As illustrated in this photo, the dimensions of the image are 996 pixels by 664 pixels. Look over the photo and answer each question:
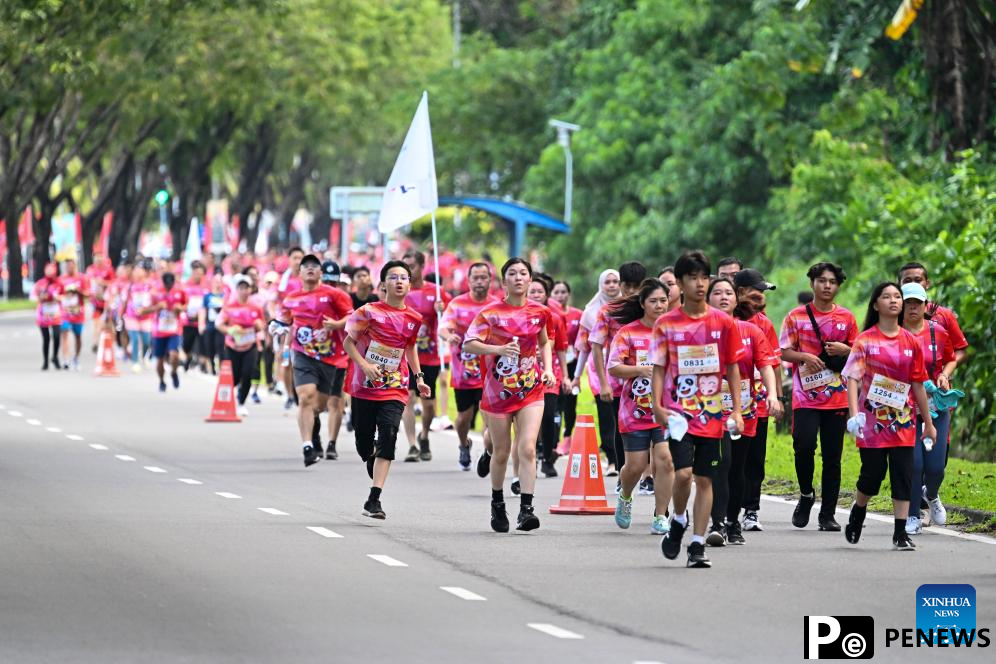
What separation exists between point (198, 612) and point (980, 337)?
10734mm

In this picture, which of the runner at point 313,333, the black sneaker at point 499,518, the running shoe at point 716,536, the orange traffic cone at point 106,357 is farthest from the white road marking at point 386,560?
the orange traffic cone at point 106,357

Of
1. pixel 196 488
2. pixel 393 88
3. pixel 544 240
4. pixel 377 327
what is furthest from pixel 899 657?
pixel 393 88

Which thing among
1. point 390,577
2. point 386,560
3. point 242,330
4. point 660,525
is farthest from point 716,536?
point 242,330

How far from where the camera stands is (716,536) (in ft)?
42.8

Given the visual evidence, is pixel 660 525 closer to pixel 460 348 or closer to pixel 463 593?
pixel 463 593

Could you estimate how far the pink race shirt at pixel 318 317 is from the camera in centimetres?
1944

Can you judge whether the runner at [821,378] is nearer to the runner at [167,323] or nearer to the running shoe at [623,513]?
the running shoe at [623,513]

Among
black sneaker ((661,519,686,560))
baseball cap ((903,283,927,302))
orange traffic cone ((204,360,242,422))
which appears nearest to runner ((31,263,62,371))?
orange traffic cone ((204,360,242,422))

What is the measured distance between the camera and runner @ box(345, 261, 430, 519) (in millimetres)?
14773

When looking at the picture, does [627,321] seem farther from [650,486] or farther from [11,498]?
[11,498]

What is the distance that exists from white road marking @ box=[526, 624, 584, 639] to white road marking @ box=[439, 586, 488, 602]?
0.86m

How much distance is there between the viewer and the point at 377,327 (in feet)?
48.8

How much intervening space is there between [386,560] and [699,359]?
2.13 meters

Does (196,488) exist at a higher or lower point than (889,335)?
lower
